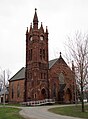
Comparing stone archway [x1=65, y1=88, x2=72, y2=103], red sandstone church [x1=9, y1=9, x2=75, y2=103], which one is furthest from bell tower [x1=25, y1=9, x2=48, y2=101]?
stone archway [x1=65, y1=88, x2=72, y2=103]

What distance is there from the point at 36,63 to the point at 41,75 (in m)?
3.32

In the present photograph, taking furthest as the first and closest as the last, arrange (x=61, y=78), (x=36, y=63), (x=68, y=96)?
(x=61, y=78) < (x=68, y=96) < (x=36, y=63)

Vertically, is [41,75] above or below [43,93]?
above

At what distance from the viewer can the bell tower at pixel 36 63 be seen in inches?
2229

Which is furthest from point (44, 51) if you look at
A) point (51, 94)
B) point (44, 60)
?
point (51, 94)

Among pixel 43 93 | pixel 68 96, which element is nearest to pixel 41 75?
pixel 43 93

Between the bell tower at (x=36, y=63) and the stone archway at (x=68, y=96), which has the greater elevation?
the bell tower at (x=36, y=63)

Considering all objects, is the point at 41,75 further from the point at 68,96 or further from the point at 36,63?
the point at 68,96

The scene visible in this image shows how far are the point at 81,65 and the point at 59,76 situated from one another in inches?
1262

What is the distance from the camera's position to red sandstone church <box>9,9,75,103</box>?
188ft

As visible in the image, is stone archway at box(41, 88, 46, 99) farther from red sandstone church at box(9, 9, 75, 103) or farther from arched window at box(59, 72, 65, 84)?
arched window at box(59, 72, 65, 84)

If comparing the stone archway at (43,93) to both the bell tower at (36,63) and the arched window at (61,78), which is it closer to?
the bell tower at (36,63)

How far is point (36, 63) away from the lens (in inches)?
2283

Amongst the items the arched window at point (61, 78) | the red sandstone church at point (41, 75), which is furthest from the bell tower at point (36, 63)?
the arched window at point (61, 78)
